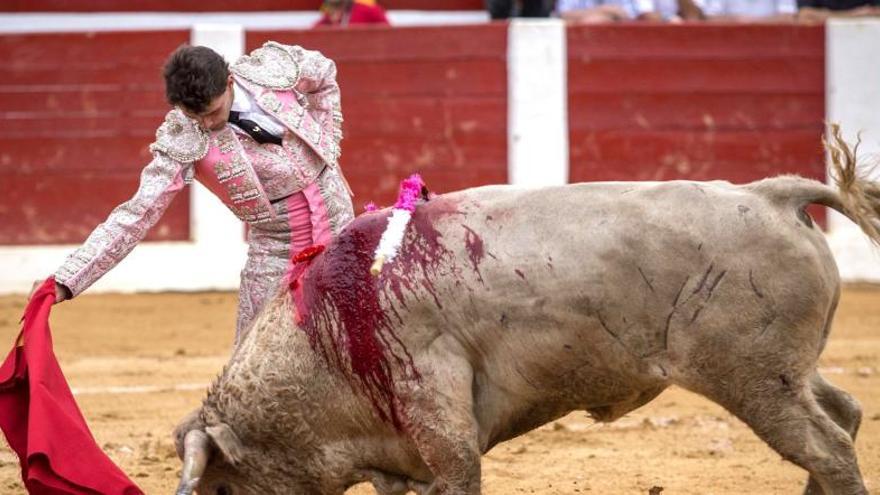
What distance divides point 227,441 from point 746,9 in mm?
6450

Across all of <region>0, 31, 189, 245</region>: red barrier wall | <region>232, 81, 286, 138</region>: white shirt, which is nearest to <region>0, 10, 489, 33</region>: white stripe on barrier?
<region>0, 31, 189, 245</region>: red barrier wall

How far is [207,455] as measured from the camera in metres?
3.58

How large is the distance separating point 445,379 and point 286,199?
752mm

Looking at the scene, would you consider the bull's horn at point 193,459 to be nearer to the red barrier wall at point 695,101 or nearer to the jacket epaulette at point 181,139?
the jacket epaulette at point 181,139

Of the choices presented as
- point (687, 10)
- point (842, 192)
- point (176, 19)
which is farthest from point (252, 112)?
point (176, 19)

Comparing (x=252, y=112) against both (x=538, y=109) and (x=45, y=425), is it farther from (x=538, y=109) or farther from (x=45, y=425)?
(x=538, y=109)

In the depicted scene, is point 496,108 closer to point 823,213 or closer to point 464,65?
point 464,65

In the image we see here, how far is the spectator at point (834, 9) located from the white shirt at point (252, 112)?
5.70m

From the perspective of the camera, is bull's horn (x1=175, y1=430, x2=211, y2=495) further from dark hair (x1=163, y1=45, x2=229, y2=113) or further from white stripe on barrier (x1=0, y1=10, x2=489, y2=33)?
white stripe on barrier (x1=0, y1=10, x2=489, y2=33)

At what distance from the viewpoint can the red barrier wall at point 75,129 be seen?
8547 millimetres

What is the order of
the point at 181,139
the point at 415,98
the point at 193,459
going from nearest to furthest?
the point at 193,459
the point at 181,139
the point at 415,98

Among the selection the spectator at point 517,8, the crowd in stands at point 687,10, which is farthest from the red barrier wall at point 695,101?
the spectator at point 517,8

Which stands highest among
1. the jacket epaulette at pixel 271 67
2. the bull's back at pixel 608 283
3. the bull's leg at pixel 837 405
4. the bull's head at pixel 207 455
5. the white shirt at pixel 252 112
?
the jacket epaulette at pixel 271 67

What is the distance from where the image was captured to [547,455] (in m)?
4.80
